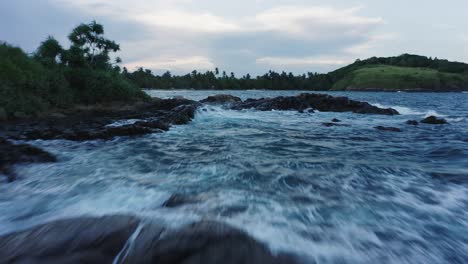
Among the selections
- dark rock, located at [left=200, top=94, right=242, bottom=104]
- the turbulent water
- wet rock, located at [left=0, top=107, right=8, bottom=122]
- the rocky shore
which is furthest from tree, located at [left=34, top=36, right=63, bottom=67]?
the turbulent water

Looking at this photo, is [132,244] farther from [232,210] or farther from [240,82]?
[240,82]

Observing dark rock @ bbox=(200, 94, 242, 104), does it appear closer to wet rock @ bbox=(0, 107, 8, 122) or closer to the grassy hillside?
wet rock @ bbox=(0, 107, 8, 122)

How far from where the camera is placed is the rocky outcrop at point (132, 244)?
10.3 feet

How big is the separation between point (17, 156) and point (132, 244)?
6.17 m

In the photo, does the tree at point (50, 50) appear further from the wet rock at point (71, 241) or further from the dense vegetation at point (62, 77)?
the wet rock at point (71, 241)

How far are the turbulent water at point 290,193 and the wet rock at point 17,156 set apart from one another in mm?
297

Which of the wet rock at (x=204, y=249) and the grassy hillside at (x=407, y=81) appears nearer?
the wet rock at (x=204, y=249)

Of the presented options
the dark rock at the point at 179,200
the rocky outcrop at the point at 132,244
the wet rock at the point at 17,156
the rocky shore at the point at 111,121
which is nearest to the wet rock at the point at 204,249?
the rocky outcrop at the point at 132,244

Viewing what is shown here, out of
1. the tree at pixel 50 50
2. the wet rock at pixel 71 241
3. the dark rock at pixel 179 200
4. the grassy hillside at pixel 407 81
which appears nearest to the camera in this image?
the wet rock at pixel 71 241

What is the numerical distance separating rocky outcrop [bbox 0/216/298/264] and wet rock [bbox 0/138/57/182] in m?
3.48

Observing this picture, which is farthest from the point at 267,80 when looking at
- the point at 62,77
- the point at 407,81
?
the point at 62,77

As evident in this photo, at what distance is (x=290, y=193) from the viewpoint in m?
5.25

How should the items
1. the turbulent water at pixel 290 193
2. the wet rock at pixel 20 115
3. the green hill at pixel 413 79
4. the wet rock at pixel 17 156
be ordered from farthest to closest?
1. the green hill at pixel 413 79
2. the wet rock at pixel 20 115
3. the wet rock at pixel 17 156
4. the turbulent water at pixel 290 193

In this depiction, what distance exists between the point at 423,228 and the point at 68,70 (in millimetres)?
27708
